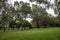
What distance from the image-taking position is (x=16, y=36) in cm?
401

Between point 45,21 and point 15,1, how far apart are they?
4.15ft

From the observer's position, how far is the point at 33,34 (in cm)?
420

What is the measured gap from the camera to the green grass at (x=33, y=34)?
3.97m

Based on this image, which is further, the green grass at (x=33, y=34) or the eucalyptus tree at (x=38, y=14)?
the eucalyptus tree at (x=38, y=14)

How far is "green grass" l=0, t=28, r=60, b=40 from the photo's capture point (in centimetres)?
397

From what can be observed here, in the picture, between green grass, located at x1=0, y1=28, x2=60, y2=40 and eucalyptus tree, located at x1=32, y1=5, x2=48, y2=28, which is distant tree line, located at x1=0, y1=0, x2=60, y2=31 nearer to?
eucalyptus tree, located at x1=32, y1=5, x2=48, y2=28

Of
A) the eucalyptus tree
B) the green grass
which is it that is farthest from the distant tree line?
the green grass

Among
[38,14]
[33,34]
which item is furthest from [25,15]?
[33,34]

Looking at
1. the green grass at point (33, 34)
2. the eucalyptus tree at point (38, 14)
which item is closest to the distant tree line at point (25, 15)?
the eucalyptus tree at point (38, 14)

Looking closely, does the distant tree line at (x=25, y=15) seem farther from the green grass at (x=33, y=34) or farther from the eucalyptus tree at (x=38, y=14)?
the green grass at (x=33, y=34)

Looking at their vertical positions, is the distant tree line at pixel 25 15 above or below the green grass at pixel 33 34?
above

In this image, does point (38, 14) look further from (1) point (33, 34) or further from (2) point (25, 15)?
(1) point (33, 34)

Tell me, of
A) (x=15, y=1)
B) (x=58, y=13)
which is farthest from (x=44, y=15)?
(x=15, y=1)

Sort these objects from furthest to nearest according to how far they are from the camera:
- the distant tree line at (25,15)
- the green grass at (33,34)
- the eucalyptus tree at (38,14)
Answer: the eucalyptus tree at (38,14) → the distant tree line at (25,15) → the green grass at (33,34)
